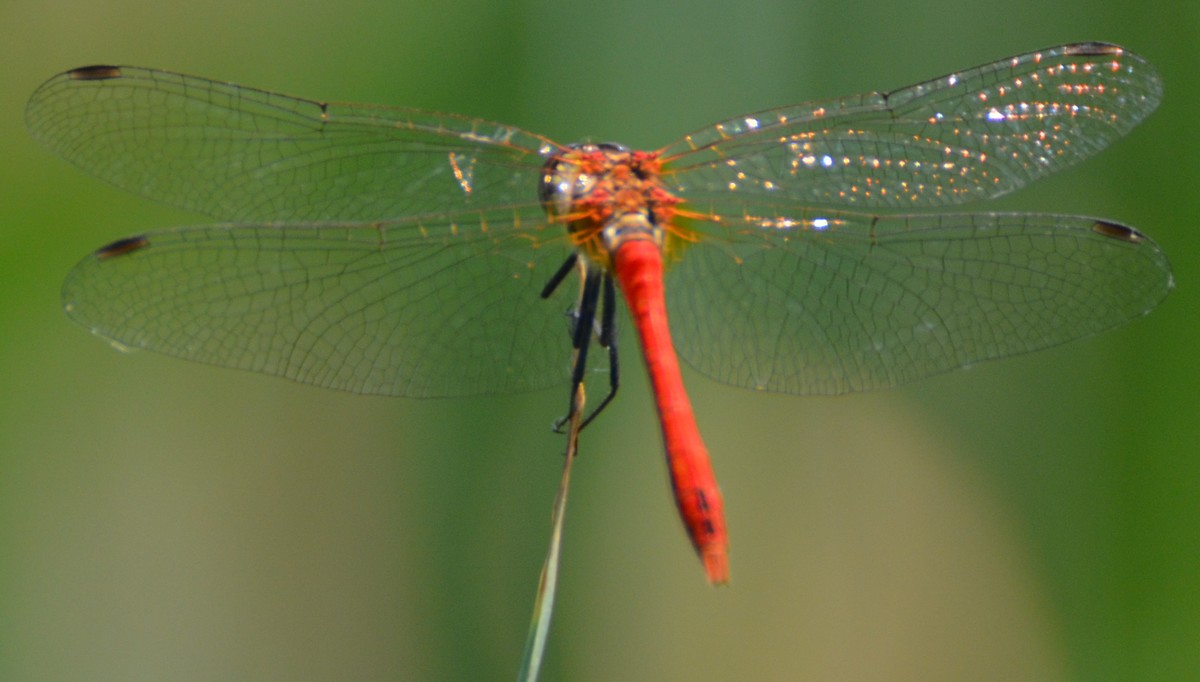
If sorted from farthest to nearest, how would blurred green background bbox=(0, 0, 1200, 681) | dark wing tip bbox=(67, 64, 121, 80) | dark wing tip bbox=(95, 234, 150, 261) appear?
1. blurred green background bbox=(0, 0, 1200, 681)
2. dark wing tip bbox=(67, 64, 121, 80)
3. dark wing tip bbox=(95, 234, 150, 261)

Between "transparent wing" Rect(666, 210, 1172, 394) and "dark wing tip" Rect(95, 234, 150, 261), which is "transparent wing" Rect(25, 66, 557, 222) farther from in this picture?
"transparent wing" Rect(666, 210, 1172, 394)

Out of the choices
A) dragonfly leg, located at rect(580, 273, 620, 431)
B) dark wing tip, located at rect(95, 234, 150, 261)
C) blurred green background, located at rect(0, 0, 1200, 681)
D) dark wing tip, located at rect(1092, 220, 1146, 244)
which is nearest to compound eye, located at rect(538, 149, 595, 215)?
dragonfly leg, located at rect(580, 273, 620, 431)

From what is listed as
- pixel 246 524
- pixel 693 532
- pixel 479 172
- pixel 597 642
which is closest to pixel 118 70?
pixel 479 172

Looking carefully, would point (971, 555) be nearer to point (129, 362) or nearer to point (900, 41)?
point (900, 41)

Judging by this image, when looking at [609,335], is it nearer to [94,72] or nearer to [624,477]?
[624,477]

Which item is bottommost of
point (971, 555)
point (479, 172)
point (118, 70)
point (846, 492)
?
point (971, 555)

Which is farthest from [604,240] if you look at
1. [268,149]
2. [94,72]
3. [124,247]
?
[94,72]
